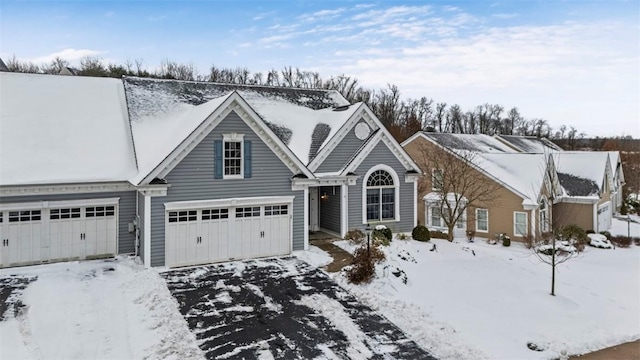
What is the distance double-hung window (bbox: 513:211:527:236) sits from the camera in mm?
24336

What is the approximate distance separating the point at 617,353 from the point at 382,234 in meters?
9.44

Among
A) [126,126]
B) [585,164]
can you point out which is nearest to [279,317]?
[126,126]

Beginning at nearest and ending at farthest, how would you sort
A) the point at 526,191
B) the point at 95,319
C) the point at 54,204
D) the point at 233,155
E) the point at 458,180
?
the point at 95,319 → the point at 54,204 → the point at 233,155 → the point at 458,180 → the point at 526,191

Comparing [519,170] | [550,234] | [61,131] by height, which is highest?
[61,131]

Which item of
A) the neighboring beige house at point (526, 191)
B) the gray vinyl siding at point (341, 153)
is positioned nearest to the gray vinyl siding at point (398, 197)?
the gray vinyl siding at point (341, 153)

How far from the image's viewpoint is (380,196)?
1945cm

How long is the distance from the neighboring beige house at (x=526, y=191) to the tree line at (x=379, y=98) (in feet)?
A: 43.0

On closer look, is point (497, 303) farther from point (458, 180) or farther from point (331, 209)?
point (458, 180)

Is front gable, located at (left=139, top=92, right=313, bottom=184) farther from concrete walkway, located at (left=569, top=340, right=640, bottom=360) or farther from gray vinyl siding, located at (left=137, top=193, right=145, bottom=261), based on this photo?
concrete walkway, located at (left=569, top=340, right=640, bottom=360)

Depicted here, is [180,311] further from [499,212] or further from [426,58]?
[426,58]

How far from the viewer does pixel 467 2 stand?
19422 millimetres

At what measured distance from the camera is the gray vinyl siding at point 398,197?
61.6 ft

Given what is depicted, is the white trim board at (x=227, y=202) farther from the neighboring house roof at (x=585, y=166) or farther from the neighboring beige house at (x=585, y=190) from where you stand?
the neighboring house roof at (x=585, y=166)

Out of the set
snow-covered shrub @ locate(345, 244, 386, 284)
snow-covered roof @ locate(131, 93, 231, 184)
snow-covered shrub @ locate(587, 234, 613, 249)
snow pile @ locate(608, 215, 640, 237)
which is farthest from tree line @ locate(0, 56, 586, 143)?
snow-covered shrub @ locate(345, 244, 386, 284)
